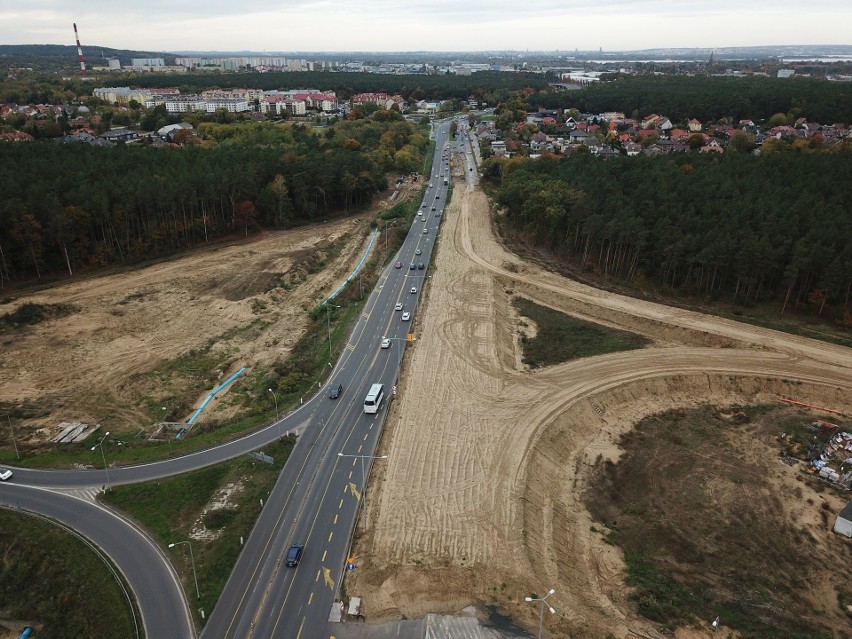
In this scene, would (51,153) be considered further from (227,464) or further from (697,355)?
(697,355)

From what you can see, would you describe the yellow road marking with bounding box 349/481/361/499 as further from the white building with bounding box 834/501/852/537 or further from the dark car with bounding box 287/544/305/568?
the white building with bounding box 834/501/852/537

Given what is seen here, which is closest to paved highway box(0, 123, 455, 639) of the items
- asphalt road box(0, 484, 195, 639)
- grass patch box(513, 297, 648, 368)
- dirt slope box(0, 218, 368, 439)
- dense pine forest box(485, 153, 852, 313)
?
asphalt road box(0, 484, 195, 639)

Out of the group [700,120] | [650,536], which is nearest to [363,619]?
[650,536]

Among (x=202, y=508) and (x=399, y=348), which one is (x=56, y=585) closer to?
(x=202, y=508)

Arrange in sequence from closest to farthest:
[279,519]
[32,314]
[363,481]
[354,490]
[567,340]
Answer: [279,519] < [354,490] < [363,481] < [567,340] < [32,314]

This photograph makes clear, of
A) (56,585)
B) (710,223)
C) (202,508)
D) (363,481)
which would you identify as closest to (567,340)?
(710,223)

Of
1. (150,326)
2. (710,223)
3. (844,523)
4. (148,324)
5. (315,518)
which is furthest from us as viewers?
(710,223)
